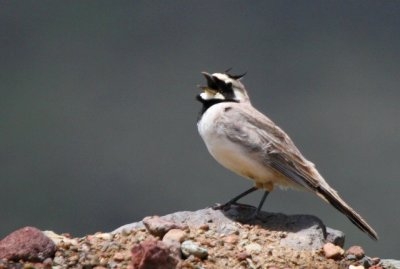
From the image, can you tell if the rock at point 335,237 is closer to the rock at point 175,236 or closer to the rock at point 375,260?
the rock at point 375,260

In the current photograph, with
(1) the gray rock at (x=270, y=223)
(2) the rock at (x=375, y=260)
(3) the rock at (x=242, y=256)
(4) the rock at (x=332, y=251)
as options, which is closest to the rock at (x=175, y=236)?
(3) the rock at (x=242, y=256)

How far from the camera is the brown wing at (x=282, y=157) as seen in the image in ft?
37.0

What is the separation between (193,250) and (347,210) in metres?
2.89

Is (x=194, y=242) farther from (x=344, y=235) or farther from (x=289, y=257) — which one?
(x=344, y=235)

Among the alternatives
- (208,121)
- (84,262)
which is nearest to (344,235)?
(208,121)

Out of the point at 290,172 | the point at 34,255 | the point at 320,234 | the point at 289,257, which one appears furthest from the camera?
the point at 290,172

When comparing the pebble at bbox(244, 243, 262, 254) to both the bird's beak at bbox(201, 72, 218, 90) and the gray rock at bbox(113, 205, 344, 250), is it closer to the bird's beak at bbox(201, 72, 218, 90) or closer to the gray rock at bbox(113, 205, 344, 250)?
the gray rock at bbox(113, 205, 344, 250)

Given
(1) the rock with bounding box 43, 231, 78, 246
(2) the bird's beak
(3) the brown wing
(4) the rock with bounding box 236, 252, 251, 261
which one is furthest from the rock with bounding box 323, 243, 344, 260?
(2) the bird's beak

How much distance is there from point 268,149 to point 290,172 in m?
0.37

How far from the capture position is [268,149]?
11312mm

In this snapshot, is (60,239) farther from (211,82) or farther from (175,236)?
(211,82)

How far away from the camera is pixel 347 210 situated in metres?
11.3

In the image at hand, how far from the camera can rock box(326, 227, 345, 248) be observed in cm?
1062

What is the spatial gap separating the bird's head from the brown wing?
56cm
